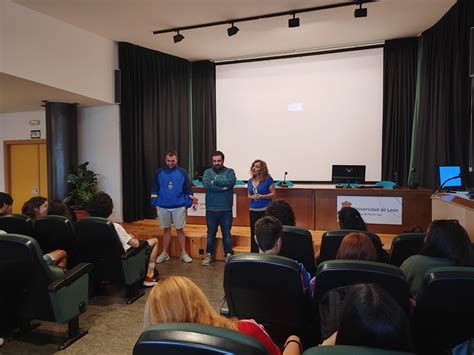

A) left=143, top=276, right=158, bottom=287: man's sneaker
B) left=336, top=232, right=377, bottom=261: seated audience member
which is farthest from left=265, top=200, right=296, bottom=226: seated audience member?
left=143, top=276, right=158, bottom=287: man's sneaker

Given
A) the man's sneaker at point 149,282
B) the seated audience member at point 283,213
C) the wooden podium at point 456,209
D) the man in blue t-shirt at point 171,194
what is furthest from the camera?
the man in blue t-shirt at point 171,194

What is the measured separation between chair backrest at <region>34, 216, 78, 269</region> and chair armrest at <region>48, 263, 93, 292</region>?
48 centimetres

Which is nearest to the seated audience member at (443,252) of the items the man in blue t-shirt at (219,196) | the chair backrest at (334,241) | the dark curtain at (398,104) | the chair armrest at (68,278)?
the chair backrest at (334,241)

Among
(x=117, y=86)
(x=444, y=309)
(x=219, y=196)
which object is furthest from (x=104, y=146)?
(x=444, y=309)

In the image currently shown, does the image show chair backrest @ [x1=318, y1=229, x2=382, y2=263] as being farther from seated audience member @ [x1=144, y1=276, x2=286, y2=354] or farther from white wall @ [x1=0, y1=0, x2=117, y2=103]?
white wall @ [x1=0, y1=0, x2=117, y2=103]

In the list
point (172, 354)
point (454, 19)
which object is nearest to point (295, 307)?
point (172, 354)

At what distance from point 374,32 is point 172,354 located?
21.6 feet

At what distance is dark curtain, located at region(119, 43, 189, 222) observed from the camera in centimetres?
643

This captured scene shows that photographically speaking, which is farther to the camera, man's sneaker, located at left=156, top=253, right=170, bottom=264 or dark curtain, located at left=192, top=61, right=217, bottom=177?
dark curtain, located at left=192, top=61, right=217, bottom=177

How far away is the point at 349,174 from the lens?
18.5 ft

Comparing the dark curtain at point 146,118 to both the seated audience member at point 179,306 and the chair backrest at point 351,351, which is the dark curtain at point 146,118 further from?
the chair backrest at point 351,351

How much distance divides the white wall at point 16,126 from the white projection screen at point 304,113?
3648mm

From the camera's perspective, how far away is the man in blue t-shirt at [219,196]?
446cm

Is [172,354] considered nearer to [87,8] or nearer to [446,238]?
[446,238]
